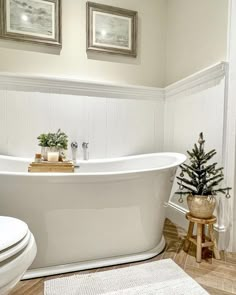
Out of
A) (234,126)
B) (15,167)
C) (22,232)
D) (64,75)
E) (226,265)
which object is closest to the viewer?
(22,232)

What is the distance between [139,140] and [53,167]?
46.3 inches

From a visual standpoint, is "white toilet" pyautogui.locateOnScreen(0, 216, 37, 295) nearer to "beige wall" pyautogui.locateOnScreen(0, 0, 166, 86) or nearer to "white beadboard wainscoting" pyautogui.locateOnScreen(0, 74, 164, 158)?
"white beadboard wainscoting" pyautogui.locateOnScreen(0, 74, 164, 158)

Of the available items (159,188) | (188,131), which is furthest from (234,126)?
(159,188)

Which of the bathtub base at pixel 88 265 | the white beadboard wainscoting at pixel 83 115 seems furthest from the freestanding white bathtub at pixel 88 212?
the white beadboard wainscoting at pixel 83 115

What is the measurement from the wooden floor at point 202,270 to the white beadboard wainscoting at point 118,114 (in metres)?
0.27

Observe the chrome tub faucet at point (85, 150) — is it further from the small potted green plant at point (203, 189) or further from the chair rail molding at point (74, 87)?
the small potted green plant at point (203, 189)

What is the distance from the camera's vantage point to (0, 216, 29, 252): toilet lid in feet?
2.82

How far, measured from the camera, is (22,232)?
959mm

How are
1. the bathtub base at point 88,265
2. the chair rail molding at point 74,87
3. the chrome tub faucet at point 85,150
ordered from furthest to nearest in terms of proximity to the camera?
the chrome tub faucet at point 85,150 < the chair rail molding at point 74,87 < the bathtub base at point 88,265

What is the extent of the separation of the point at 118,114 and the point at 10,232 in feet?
5.88

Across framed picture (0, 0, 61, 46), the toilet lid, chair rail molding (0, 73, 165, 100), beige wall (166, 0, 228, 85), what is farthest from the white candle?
beige wall (166, 0, 228, 85)

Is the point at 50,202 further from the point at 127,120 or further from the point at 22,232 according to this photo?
the point at 127,120

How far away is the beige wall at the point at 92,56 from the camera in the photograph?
223 cm

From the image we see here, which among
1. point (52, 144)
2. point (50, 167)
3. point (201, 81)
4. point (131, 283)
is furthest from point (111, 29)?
point (131, 283)
